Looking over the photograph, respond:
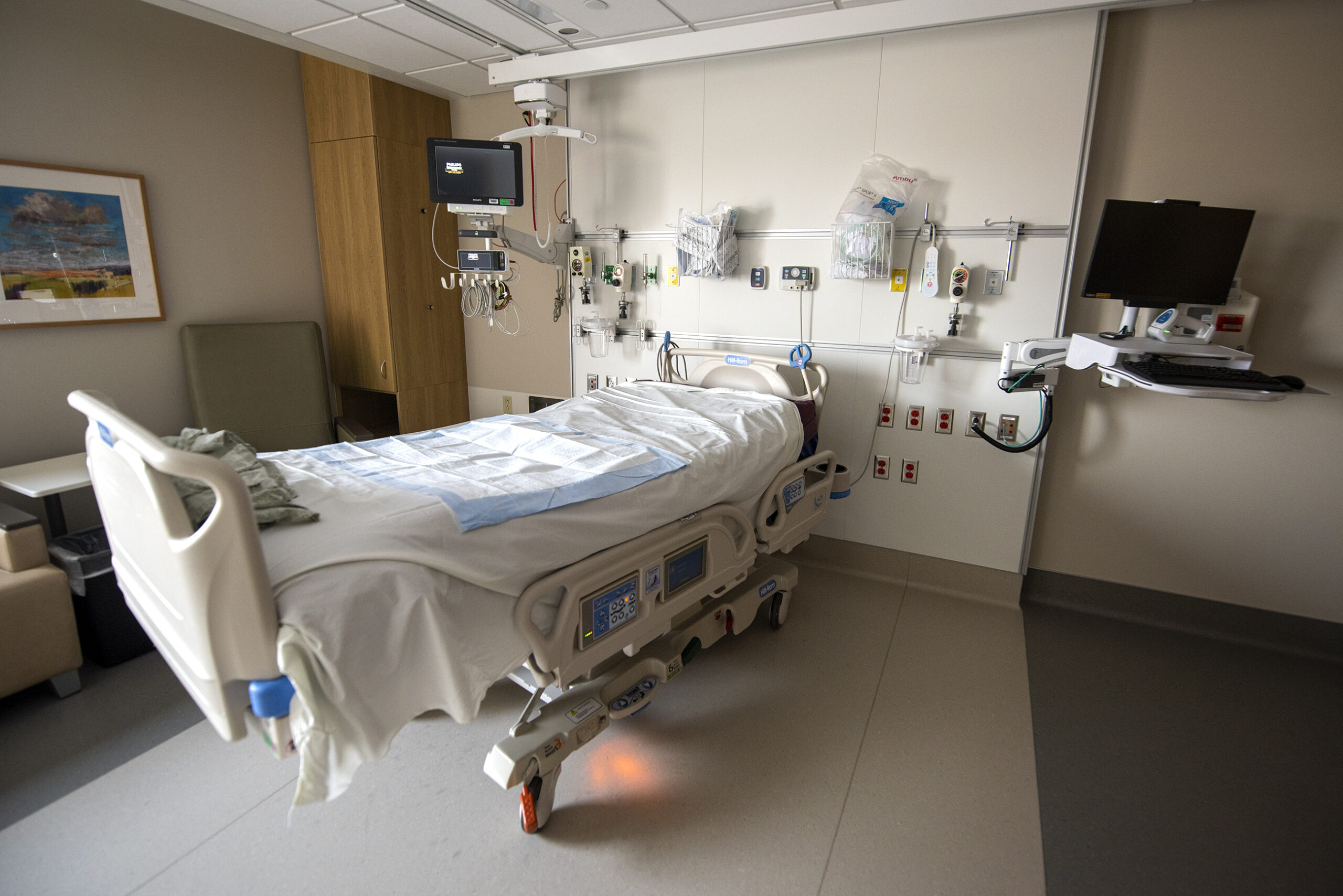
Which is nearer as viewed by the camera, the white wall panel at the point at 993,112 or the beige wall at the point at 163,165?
the white wall panel at the point at 993,112

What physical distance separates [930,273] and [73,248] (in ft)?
13.2

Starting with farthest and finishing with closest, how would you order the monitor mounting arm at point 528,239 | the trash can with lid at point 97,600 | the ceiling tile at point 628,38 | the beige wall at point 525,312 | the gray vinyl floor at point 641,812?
the beige wall at point 525,312, the monitor mounting arm at point 528,239, the ceiling tile at point 628,38, the trash can with lid at point 97,600, the gray vinyl floor at point 641,812

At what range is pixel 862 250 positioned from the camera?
2.99 m

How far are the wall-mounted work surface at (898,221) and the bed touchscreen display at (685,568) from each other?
162cm

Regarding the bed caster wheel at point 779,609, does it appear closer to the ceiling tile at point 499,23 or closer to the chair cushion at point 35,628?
the chair cushion at point 35,628

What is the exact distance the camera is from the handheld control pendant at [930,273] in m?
2.96

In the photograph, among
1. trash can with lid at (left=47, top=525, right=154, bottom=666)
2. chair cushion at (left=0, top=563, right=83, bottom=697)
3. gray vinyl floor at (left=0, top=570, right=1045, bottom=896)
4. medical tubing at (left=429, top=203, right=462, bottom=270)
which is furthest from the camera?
medical tubing at (left=429, top=203, right=462, bottom=270)

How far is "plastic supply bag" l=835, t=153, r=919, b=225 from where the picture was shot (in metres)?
2.98

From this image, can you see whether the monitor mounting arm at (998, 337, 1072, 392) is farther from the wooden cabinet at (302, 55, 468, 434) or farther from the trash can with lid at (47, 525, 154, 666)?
the trash can with lid at (47, 525, 154, 666)

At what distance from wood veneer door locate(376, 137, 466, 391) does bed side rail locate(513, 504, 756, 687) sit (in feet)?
9.08

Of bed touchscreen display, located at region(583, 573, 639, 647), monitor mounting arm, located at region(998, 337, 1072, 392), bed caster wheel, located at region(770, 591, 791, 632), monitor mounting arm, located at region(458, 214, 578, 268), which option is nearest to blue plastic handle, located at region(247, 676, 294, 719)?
bed touchscreen display, located at region(583, 573, 639, 647)

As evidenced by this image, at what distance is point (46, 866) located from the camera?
1.72 m

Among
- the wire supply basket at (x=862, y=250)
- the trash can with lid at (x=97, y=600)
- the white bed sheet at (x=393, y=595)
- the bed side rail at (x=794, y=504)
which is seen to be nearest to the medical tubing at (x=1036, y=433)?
the bed side rail at (x=794, y=504)

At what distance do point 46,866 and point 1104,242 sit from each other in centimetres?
384
